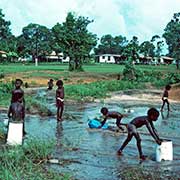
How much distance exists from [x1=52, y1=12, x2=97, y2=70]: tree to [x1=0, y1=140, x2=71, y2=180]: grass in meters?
43.7

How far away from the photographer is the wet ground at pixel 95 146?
27.2 feet

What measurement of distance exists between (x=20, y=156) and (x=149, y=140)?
15.4ft

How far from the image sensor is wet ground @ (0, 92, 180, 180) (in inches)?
326

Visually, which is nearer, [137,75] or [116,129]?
[116,129]

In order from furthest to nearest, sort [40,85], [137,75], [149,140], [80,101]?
[137,75] → [40,85] → [80,101] → [149,140]

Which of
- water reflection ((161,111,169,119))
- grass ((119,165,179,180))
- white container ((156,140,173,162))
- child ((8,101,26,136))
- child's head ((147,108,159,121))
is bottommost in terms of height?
water reflection ((161,111,169,119))

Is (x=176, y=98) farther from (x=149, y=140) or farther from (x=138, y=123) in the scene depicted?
(x=138, y=123)

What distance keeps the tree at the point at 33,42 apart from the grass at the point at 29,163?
9175 cm

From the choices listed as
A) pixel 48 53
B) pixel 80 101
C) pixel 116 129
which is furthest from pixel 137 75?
pixel 48 53

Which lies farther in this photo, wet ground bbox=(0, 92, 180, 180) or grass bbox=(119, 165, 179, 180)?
wet ground bbox=(0, 92, 180, 180)

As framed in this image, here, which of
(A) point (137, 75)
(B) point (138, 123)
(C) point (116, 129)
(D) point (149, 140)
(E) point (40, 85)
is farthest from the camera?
(A) point (137, 75)

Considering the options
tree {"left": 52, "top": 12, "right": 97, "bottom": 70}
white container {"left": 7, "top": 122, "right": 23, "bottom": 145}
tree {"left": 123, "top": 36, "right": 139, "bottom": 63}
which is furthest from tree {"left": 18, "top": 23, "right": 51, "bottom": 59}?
white container {"left": 7, "top": 122, "right": 23, "bottom": 145}

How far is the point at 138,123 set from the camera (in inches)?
371

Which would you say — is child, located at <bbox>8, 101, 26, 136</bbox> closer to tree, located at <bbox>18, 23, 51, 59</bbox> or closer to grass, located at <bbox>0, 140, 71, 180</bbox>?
grass, located at <bbox>0, 140, 71, 180</bbox>
